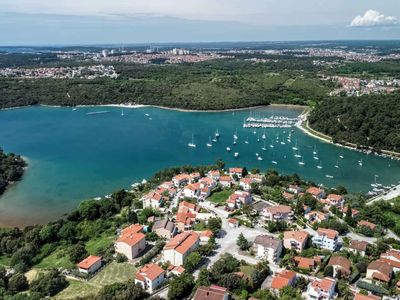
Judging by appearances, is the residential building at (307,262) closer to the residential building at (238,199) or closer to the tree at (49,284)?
the residential building at (238,199)

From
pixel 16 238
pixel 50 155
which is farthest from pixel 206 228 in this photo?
pixel 50 155

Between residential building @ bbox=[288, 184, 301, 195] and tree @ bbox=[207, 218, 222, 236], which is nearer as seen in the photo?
tree @ bbox=[207, 218, 222, 236]

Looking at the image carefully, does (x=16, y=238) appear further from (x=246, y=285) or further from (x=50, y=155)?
(x=50, y=155)

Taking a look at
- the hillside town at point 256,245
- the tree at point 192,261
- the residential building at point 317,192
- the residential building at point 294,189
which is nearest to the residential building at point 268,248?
the hillside town at point 256,245

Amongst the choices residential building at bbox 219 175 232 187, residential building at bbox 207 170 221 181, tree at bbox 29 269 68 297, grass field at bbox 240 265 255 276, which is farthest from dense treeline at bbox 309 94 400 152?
tree at bbox 29 269 68 297

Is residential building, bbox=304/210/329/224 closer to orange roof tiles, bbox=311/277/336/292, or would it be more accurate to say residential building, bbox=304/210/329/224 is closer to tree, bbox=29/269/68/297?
orange roof tiles, bbox=311/277/336/292

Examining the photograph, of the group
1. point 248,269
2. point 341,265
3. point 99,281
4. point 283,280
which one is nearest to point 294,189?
point 341,265
